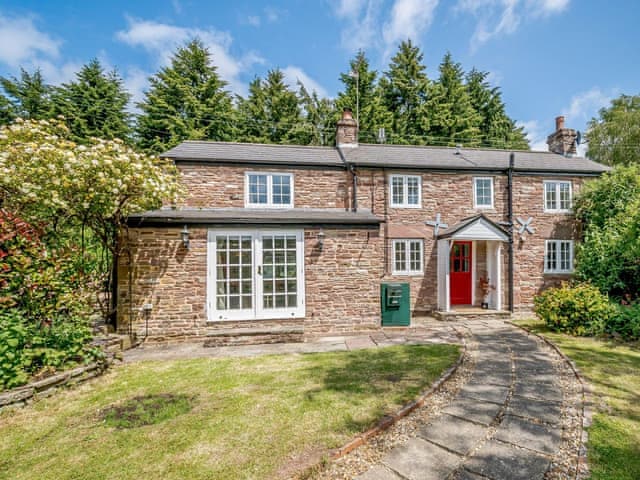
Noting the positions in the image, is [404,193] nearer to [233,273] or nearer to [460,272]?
[460,272]

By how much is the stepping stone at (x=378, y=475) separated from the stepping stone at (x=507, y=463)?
0.82 meters

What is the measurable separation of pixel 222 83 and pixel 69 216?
25.4m

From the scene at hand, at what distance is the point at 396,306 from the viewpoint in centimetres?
959

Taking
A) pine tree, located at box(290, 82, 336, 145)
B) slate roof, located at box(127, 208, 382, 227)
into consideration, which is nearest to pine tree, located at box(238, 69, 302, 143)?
pine tree, located at box(290, 82, 336, 145)

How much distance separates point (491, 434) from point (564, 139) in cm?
1683

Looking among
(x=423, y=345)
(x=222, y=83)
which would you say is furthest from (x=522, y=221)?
(x=222, y=83)

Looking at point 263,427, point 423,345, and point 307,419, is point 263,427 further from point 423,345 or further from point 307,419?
point 423,345

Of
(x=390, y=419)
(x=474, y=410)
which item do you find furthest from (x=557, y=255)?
(x=390, y=419)

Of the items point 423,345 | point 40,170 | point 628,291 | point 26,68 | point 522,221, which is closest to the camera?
point 40,170

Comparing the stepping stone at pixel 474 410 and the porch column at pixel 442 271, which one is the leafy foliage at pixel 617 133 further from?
the stepping stone at pixel 474 410

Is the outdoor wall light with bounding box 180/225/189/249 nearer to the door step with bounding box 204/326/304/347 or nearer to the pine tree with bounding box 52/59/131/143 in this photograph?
the door step with bounding box 204/326/304/347

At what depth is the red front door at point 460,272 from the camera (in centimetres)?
1245

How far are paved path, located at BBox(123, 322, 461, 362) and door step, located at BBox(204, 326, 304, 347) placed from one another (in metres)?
0.19

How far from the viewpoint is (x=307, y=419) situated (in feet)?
13.1
